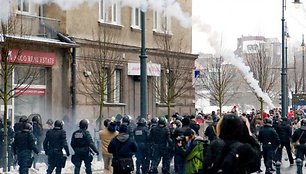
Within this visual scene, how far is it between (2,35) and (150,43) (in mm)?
15246

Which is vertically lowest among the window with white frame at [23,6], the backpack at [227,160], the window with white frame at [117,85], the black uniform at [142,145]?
the black uniform at [142,145]

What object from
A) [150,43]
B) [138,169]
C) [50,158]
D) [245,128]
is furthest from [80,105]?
[245,128]

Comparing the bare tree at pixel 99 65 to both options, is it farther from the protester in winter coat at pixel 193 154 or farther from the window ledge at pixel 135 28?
the protester in winter coat at pixel 193 154

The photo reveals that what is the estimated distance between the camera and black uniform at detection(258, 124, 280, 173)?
68.9 ft

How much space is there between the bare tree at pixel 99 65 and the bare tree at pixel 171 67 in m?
3.06

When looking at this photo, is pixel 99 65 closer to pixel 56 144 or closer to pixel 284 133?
pixel 284 133

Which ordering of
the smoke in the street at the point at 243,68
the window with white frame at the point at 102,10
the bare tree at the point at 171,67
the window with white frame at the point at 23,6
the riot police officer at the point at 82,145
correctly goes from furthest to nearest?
the bare tree at the point at 171,67
the smoke in the street at the point at 243,68
the window with white frame at the point at 102,10
the window with white frame at the point at 23,6
the riot police officer at the point at 82,145

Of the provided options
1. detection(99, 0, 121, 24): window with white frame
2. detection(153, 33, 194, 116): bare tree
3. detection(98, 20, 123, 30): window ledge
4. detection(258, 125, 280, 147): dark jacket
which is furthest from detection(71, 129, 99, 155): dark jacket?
detection(153, 33, 194, 116): bare tree

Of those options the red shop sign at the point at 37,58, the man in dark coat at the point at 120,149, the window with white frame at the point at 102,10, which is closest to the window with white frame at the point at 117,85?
the window with white frame at the point at 102,10

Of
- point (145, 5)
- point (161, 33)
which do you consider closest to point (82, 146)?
point (145, 5)

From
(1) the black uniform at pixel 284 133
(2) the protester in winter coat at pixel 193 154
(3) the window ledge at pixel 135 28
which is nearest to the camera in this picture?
(2) the protester in winter coat at pixel 193 154

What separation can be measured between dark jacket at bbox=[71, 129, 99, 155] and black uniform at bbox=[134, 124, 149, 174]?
2768 mm

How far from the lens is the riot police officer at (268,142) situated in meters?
21.0

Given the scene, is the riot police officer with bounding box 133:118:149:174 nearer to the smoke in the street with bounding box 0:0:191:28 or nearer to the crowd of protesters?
the crowd of protesters
